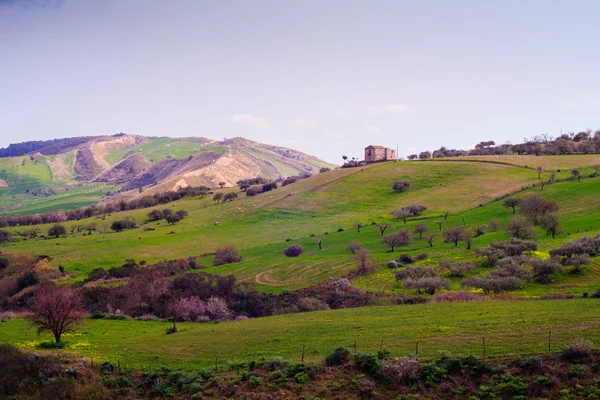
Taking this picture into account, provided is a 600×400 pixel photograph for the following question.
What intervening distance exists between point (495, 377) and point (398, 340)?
8.33 m

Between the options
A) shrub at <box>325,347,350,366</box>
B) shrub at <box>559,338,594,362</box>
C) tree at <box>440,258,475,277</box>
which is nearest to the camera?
shrub at <box>559,338,594,362</box>

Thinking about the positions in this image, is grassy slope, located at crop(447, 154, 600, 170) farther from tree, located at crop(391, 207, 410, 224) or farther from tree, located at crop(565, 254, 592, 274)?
tree, located at crop(565, 254, 592, 274)

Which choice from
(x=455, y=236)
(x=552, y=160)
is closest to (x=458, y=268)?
(x=455, y=236)

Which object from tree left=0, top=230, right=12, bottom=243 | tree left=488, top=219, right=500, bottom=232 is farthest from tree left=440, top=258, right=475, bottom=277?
tree left=0, top=230, right=12, bottom=243

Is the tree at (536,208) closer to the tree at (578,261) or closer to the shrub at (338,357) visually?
the tree at (578,261)

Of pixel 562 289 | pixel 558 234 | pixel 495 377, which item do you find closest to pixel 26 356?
pixel 495 377

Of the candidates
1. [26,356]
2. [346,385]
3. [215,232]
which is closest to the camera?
[346,385]

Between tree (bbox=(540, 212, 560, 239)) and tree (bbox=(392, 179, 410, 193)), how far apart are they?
65.1 m

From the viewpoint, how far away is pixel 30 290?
76.2 meters

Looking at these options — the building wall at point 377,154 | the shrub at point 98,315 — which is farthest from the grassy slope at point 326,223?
the building wall at point 377,154

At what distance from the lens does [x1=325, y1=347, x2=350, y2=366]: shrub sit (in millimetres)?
29656

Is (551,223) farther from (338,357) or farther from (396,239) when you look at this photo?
(338,357)

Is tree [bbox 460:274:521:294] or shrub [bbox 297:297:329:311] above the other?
Result: tree [bbox 460:274:521:294]

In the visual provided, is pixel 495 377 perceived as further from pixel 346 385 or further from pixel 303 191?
pixel 303 191
